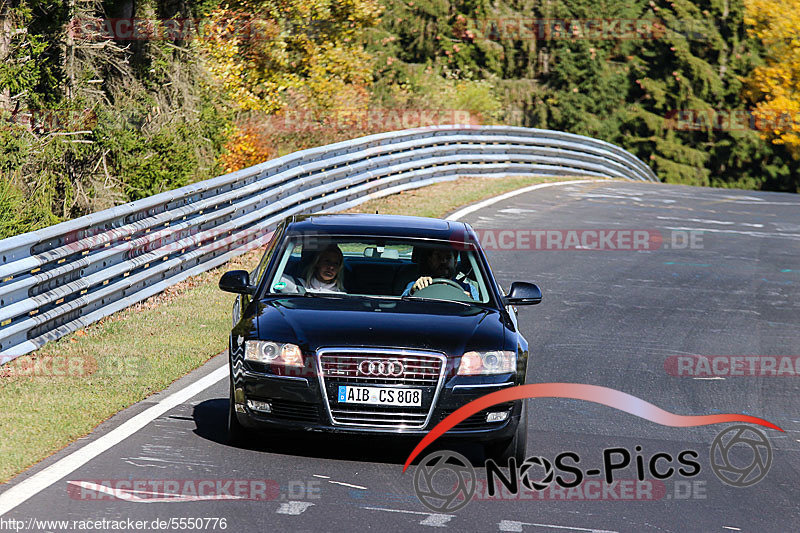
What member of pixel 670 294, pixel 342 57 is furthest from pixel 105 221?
pixel 342 57

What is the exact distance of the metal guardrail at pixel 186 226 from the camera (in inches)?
391

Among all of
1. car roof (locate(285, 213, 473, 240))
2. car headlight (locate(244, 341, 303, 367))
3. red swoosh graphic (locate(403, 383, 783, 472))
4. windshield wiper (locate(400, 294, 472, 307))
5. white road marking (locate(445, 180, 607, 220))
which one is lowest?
white road marking (locate(445, 180, 607, 220))

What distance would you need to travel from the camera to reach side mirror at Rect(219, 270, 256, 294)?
26.6 ft

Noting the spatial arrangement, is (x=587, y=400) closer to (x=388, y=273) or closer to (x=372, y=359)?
(x=388, y=273)

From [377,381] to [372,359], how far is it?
0.13m

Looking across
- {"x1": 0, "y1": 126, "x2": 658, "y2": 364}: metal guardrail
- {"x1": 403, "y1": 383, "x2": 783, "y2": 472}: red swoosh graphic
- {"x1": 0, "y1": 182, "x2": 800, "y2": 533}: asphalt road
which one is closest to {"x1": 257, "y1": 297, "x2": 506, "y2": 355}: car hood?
{"x1": 403, "y1": 383, "x2": 783, "y2": 472}: red swoosh graphic

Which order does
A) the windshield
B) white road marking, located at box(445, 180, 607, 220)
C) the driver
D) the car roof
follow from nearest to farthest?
1. the windshield
2. the driver
3. the car roof
4. white road marking, located at box(445, 180, 607, 220)

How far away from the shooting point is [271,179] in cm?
1695

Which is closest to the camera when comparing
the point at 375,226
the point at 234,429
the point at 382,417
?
the point at 382,417

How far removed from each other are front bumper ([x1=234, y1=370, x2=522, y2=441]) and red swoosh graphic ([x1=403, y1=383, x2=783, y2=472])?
36 millimetres

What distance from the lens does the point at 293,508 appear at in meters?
6.34

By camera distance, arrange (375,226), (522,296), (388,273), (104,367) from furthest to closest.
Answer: (104,367) < (388,273) < (375,226) < (522,296)

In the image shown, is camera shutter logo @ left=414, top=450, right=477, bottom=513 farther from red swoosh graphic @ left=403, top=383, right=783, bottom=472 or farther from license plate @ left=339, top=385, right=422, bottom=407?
license plate @ left=339, top=385, right=422, bottom=407

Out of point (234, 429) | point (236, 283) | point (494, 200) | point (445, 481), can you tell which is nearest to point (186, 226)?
point (236, 283)
